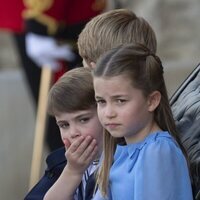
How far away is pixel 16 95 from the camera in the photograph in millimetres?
7324

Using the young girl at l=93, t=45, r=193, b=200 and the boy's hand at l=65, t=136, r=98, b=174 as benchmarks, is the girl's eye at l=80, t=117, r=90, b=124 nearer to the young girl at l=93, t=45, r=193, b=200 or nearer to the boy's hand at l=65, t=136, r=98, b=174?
the boy's hand at l=65, t=136, r=98, b=174

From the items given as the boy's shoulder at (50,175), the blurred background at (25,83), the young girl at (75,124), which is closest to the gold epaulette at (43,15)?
the blurred background at (25,83)

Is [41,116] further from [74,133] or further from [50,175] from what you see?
[74,133]

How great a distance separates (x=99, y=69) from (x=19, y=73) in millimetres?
4979

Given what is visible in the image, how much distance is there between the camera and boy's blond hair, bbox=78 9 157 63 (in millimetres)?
2943

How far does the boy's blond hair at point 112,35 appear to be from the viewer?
2943 mm

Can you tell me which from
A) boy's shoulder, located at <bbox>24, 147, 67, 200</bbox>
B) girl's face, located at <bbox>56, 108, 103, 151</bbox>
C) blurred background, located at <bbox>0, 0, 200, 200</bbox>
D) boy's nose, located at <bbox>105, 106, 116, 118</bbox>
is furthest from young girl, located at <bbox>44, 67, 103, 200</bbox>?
blurred background, located at <bbox>0, 0, 200, 200</bbox>

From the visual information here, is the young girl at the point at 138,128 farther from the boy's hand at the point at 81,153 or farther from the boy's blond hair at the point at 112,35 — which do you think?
the boy's blond hair at the point at 112,35

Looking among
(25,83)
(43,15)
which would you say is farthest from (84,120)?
(25,83)

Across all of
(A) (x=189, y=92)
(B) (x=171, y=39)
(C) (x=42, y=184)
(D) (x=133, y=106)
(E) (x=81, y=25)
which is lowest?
(B) (x=171, y=39)

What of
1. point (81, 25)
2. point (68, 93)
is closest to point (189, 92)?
point (68, 93)

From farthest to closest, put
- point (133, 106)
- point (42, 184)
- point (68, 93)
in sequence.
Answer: point (42, 184) < point (68, 93) < point (133, 106)

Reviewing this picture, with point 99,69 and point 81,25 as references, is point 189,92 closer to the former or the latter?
A: point 99,69

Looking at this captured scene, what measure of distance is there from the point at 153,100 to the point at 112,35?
1.22ft
